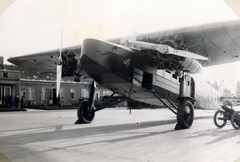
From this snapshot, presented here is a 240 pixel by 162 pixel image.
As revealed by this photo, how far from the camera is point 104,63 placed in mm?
8859

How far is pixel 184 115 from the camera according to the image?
9562mm

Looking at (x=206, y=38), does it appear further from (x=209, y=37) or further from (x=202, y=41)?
(x=202, y=41)

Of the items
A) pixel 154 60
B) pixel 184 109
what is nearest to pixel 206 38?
pixel 154 60

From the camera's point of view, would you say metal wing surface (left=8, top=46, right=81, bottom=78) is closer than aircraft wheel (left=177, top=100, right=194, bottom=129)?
No

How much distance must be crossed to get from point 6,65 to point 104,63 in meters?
19.5

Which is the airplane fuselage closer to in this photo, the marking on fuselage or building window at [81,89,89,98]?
→ the marking on fuselage

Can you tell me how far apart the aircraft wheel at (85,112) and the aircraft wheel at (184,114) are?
3.97 meters

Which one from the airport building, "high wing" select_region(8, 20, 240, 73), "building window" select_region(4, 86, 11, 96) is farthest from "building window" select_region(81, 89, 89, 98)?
Answer: "high wing" select_region(8, 20, 240, 73)

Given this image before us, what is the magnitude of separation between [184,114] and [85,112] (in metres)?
4.34

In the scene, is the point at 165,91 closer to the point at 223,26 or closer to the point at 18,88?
the point at 223,26

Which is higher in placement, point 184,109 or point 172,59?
point 172,59

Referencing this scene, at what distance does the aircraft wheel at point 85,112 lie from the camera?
36.1 ft

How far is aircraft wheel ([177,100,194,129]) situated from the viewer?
9.34m

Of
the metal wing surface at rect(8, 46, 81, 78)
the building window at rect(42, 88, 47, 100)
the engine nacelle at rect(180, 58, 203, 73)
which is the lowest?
the building window at rect(42, 88, 47, 100)
